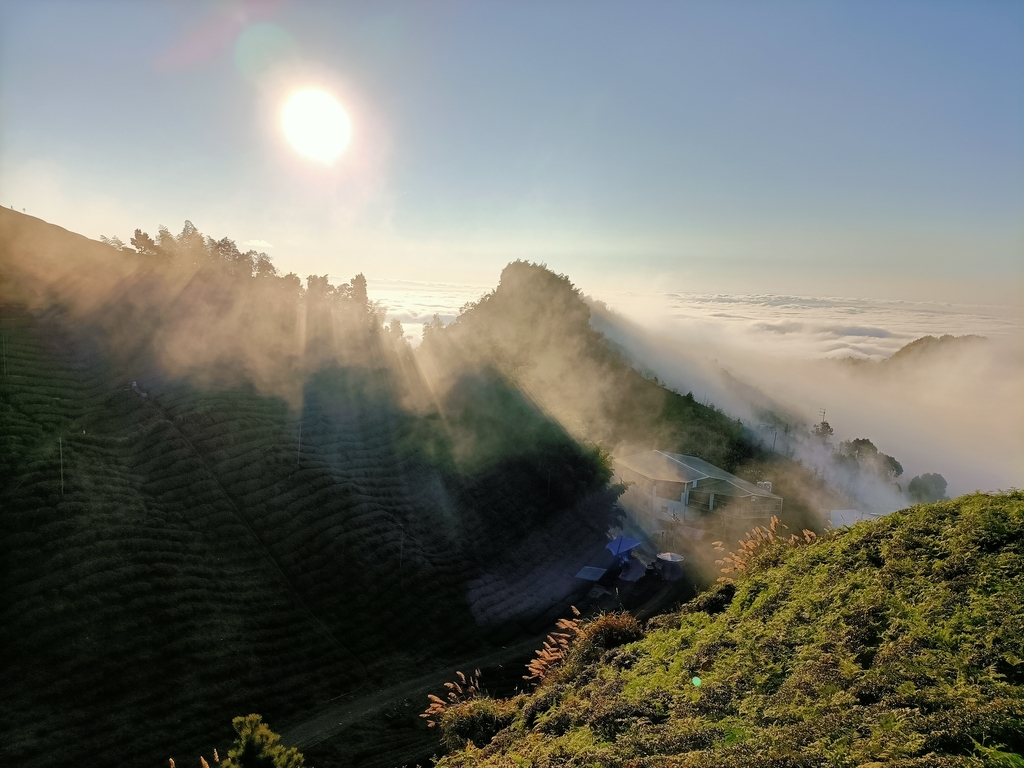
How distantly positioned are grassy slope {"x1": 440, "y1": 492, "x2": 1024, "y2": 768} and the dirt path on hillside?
411 inches

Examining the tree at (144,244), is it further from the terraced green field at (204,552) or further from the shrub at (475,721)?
the shrub at (475,721)

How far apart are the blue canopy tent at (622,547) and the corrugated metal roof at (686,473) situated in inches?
514

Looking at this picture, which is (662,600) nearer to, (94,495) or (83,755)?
(83,755)

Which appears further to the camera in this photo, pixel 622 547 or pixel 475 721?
pixel 622 547

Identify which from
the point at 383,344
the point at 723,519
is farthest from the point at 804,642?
the point at 383,344

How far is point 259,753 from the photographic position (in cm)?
876

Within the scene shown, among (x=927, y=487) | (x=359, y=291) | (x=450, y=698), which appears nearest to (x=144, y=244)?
(x=359, y=291)

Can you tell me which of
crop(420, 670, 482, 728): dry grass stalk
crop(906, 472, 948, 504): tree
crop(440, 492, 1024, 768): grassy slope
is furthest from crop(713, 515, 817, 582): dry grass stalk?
crop(906, 472, 948, 504): tree

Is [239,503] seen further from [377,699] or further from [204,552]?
[377,699]

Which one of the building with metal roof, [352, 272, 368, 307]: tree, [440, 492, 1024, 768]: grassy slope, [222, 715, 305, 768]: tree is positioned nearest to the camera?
[440, 492, 1024, 768]: grassy slope

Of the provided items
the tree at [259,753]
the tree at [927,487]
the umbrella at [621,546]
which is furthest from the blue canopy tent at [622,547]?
the tree at [927,487]

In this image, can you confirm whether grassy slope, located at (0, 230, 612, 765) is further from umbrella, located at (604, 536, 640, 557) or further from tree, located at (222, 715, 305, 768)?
tree, located at (222, 715, 305, 768)

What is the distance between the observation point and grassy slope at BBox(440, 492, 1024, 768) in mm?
5375

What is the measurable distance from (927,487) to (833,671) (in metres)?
100
